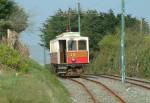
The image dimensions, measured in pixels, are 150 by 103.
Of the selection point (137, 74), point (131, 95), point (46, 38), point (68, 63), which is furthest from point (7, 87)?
point (46, 38)

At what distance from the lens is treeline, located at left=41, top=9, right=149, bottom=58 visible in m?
69.9

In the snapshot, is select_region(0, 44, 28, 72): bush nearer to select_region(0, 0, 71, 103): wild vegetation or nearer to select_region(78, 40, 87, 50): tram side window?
select_region(0, 0, 71, 103): wild vegetation

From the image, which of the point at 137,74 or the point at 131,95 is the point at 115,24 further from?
the point at 131,95

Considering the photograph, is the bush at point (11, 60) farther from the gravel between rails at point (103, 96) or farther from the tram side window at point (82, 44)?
the tram side window at point (82, 44)

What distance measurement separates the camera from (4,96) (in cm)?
1183

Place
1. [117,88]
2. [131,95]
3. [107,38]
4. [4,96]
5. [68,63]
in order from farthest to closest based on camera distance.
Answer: [107,38] → [68,63] → [117,88] → [131,95] → [4,96]

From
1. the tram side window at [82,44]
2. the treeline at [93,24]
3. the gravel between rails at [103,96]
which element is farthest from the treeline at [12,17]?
the treeline at [93,24]

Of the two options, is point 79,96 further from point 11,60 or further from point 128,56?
point 128,56

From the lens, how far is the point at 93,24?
2835 inches

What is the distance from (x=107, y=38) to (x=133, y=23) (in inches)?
517

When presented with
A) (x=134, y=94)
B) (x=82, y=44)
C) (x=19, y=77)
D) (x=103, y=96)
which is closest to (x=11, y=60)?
(x=19, y=77)

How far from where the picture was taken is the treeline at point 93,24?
6994cm

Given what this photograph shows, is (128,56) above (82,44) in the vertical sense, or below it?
below

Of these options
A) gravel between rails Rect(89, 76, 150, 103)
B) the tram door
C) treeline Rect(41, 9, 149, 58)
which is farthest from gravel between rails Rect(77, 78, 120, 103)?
treeline Rect(41, 9, 149, 58)
